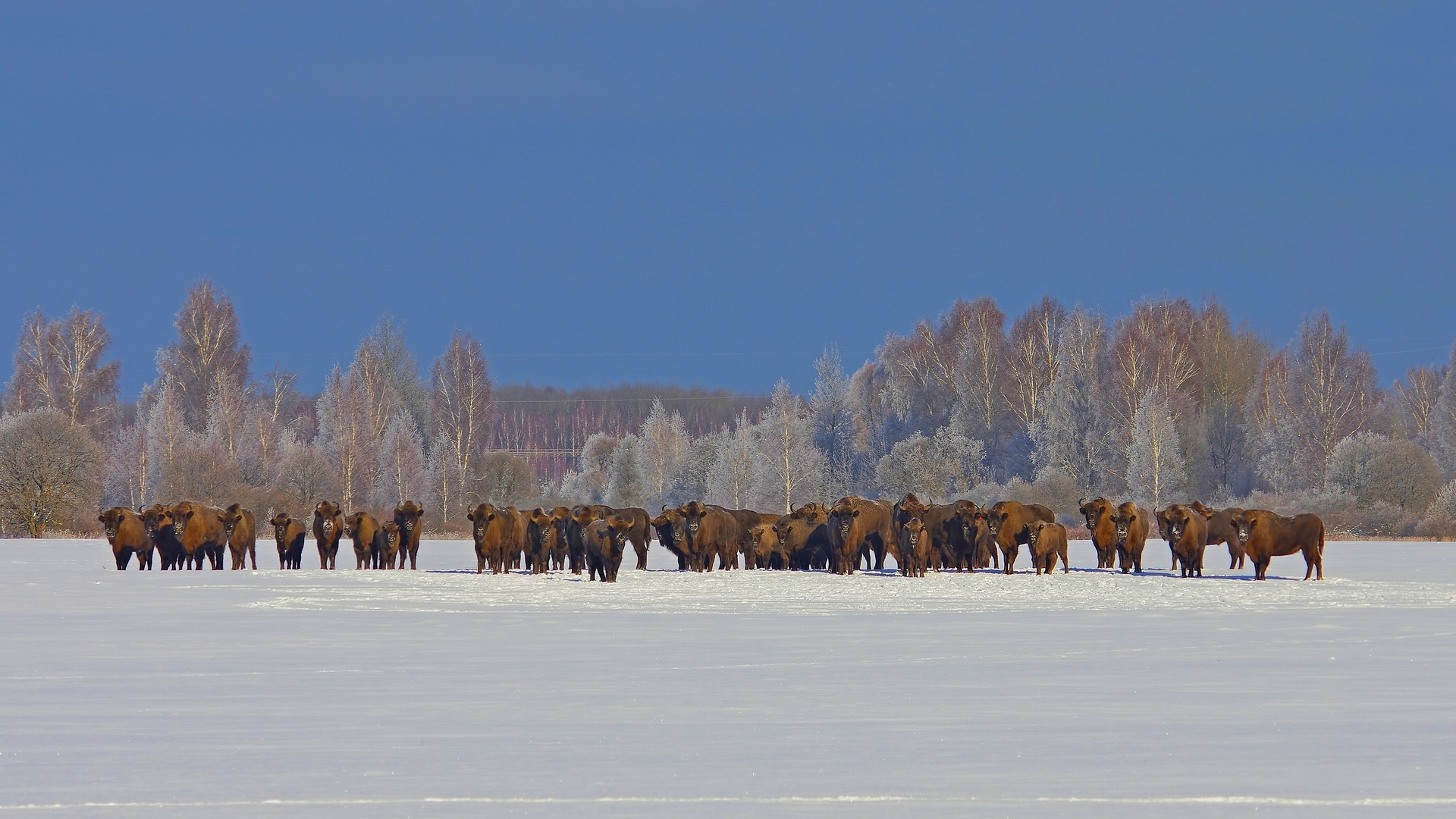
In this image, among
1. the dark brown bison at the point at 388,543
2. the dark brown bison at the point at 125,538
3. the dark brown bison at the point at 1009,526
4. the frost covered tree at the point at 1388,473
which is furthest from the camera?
the frost covered tree at the point at 1388,473

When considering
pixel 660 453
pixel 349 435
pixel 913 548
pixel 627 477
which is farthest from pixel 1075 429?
pixel 913 548

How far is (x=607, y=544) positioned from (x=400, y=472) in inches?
2347

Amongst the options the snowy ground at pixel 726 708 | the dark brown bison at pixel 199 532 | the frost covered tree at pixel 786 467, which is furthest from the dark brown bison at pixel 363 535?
the frost covered tree at pixel 786 467

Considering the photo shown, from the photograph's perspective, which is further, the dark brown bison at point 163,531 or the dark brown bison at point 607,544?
the dark brown bison at point 163,531

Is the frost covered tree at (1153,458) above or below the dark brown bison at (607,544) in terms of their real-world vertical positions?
above

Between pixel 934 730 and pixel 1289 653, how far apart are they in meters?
6.87

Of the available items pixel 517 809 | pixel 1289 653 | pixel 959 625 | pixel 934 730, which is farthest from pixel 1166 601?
pixel 517 809

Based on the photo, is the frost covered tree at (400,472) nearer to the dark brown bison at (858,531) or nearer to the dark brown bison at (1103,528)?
the dark brown bison at (858,531)

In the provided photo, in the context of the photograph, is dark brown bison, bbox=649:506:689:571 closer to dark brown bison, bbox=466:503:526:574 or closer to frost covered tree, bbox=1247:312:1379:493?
dark brown bison, bbox=466:503:526:574

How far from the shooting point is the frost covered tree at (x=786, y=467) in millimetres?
84062

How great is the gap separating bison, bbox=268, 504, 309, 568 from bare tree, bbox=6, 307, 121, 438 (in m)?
66.0

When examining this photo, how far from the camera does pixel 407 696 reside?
43.9 feet

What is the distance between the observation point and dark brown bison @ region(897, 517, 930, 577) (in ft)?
110

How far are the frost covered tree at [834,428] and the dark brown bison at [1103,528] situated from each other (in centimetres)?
4917
